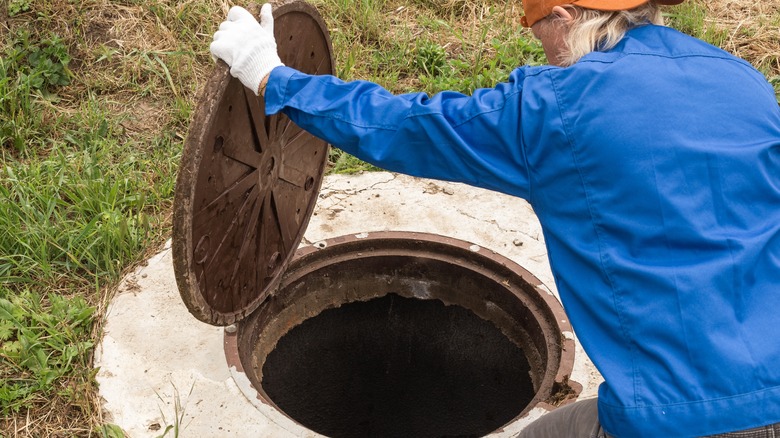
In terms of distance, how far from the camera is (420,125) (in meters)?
2.09

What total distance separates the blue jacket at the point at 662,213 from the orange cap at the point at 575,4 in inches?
2.9

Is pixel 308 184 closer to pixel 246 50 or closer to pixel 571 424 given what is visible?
pixel 246 50

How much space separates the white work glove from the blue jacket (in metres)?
0.59

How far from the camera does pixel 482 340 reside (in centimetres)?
382

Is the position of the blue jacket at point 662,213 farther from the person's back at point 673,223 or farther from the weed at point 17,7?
the weed at point 17,7

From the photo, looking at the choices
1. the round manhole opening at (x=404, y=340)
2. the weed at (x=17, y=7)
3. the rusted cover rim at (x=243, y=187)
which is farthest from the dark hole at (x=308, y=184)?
the weed at (x=17, y=7)

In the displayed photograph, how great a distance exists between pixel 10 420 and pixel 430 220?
1777 mm

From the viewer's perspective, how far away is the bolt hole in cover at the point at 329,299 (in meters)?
2.47

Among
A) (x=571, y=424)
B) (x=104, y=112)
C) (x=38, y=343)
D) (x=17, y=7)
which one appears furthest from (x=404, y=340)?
(x=17, y=7)

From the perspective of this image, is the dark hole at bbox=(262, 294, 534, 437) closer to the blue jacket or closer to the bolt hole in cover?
the bolt hole in cover

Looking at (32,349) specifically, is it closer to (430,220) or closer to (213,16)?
(430,220)

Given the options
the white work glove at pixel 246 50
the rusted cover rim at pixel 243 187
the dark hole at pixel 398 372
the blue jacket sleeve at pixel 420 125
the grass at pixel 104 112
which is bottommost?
the dark hole at pixel 398 372

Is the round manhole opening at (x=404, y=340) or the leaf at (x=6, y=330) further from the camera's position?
the round manhole opening at (x=404, y=340)

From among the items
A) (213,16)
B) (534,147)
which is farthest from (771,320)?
(213,16)
